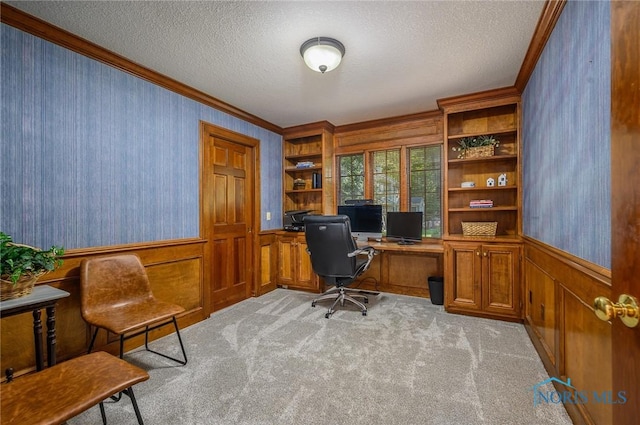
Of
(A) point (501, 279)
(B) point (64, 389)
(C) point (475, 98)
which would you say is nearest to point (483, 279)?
(A) point (501, 279)

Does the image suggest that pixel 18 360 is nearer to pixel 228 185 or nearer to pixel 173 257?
pixel 173 257

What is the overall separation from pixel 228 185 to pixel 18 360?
91.7 inches

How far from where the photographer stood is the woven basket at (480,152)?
3225 millimetres

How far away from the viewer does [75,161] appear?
6.99 ft

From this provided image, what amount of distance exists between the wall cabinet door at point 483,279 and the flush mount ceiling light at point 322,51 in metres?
2.28

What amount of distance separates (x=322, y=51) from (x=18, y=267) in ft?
7.57

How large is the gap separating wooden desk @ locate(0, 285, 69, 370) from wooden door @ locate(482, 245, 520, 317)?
356 cm

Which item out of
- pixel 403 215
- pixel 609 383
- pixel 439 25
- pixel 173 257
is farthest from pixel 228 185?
pixel 609 383

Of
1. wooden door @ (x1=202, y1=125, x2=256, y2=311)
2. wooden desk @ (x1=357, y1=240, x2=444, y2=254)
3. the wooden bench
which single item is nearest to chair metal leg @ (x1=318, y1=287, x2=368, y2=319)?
wooden desk @ (x1=357, y1=240, x2=444, y2=254)

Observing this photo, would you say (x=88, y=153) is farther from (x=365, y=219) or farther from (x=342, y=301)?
(x=365, y=219)

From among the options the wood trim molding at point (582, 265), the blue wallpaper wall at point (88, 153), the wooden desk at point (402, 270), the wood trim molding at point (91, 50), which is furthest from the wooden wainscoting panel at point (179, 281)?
the wood trim molding at point (582, 265)

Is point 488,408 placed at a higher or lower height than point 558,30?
lower

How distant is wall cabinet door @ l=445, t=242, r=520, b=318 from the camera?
114 inches

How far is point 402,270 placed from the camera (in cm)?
389
